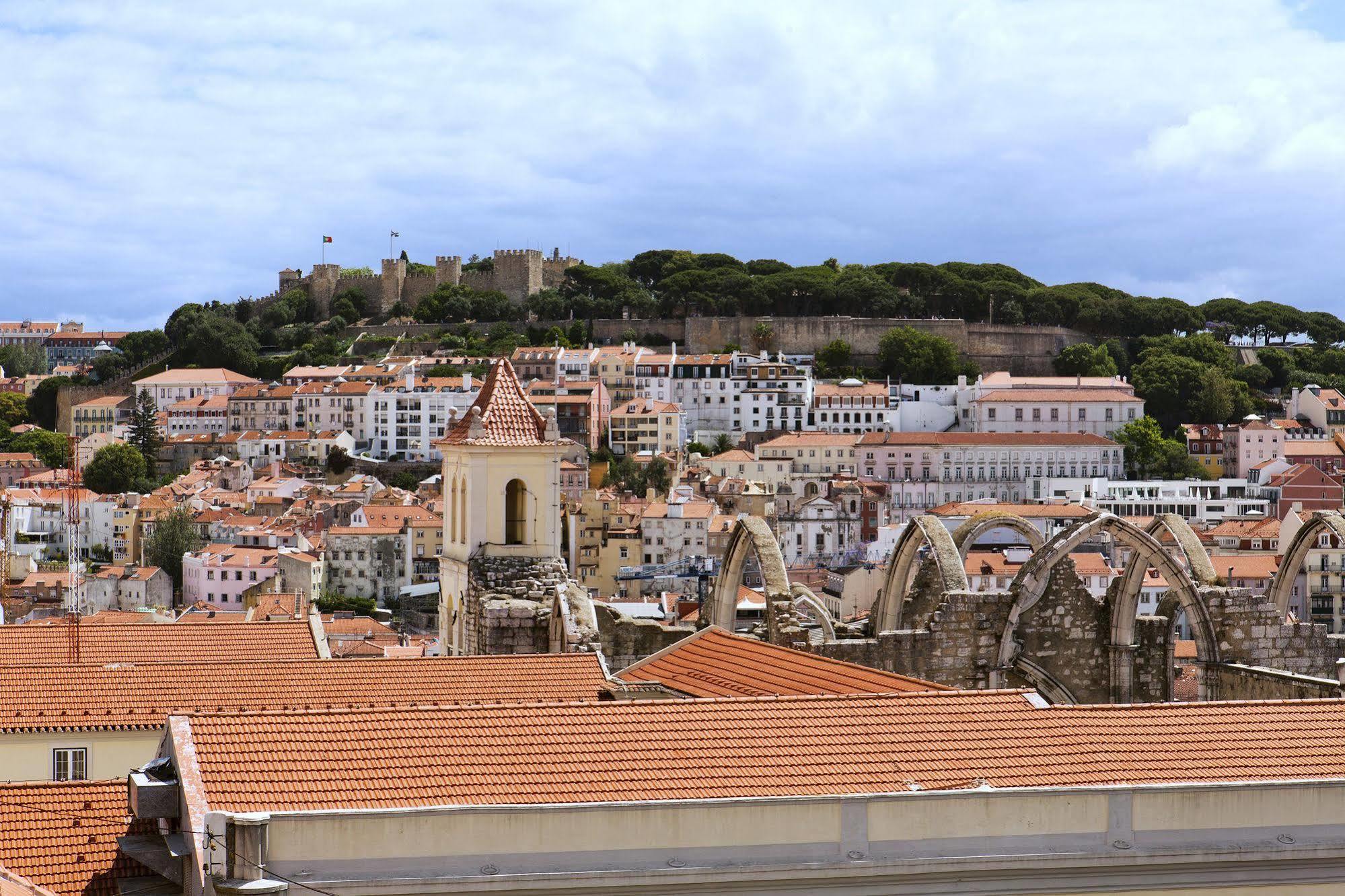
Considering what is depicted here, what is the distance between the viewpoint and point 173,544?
90.2 m

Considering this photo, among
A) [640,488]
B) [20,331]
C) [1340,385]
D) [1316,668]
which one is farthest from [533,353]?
[1316,668]

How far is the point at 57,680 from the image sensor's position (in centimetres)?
1393

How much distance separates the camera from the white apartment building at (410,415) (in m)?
113

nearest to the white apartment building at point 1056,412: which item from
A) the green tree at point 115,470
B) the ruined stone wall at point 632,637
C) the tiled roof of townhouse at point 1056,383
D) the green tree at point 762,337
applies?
the tiled roof of townhouse at point 1056,383

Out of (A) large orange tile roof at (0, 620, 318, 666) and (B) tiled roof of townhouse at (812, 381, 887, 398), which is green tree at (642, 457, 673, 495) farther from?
(A) large orange tile roof at (0, 620, 318, 666)

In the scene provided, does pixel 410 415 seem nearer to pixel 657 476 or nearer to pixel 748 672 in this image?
pixel 657 476

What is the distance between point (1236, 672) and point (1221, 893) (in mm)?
5941

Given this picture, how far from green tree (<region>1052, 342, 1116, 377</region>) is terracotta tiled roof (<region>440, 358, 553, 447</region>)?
10552cm

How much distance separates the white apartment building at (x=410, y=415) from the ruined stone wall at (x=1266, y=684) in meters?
98.9

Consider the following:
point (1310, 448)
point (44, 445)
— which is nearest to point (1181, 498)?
point (1310, 448)

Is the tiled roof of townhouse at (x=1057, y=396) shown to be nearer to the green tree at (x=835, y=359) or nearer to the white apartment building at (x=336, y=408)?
the green tree at (x=835, y=359)

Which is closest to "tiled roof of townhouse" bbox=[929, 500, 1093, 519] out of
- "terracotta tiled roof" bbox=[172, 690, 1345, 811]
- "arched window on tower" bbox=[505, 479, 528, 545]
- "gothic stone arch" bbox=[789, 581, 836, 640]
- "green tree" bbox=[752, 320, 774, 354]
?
"green tree" bbox=[752, 320, 774, 354]

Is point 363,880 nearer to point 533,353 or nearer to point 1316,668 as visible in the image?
point 1316,668

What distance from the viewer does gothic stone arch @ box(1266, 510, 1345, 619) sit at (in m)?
15.6
